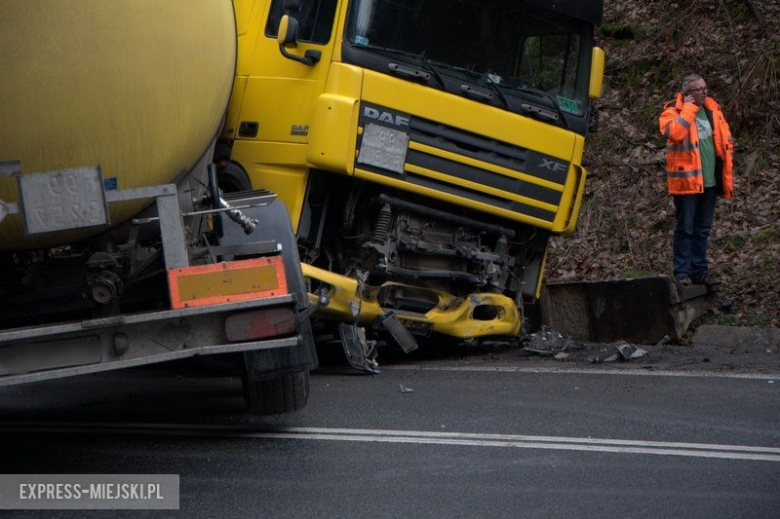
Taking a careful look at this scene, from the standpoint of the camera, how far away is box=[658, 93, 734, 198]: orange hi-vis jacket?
10125 millimetres

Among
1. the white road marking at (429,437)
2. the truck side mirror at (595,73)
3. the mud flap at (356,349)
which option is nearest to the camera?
the white road marking at (429,437)

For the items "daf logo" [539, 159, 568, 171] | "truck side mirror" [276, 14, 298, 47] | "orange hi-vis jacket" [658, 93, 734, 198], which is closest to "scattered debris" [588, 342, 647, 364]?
"daf logo" [539, 159, 568, 171]

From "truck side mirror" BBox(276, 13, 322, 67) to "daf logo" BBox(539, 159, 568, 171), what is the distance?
1948 mm

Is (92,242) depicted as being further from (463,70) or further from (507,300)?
(507,300)

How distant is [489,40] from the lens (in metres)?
9.10

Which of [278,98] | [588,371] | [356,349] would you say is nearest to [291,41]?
[278,98]

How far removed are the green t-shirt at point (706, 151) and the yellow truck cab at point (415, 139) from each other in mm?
1194

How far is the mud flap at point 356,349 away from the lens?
8875 millimetres

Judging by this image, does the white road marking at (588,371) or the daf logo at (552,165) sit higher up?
the daf logo at (552,165)

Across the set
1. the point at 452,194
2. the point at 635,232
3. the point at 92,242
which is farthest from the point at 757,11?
the point at 92,242

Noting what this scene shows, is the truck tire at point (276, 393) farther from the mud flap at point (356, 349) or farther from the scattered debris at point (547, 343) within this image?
the scattered debris at point (547, 343)

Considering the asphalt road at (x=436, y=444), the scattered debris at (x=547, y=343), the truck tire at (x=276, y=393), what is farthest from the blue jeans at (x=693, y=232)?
the truck tire at (x=276, y=393)

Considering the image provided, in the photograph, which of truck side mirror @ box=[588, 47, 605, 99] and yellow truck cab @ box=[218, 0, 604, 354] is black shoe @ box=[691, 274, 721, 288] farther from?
truck side mirror @ box=[588, 47, 605, 99]

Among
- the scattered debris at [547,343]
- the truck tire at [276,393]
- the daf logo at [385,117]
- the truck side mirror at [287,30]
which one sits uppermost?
the truck side mirror at [287,30]
